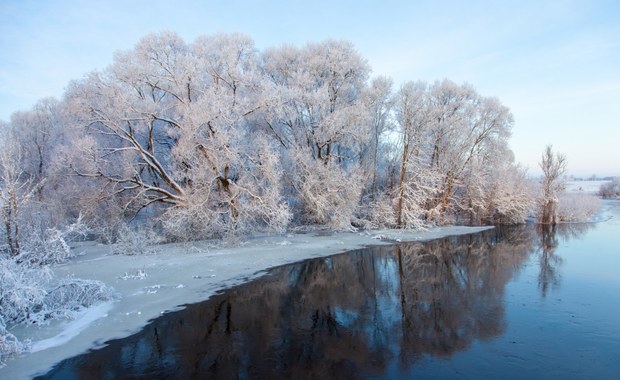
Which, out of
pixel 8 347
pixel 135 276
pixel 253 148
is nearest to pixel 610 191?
pixel 253 148

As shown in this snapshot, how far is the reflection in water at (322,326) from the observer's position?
6945 millimetres

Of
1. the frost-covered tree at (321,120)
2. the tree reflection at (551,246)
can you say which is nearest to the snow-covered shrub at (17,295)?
the tree reflection at (551,246)

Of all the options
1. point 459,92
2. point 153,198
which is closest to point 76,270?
point 153,198

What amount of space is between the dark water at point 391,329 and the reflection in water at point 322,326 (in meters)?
0.03

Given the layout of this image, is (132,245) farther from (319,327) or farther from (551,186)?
(551,186)

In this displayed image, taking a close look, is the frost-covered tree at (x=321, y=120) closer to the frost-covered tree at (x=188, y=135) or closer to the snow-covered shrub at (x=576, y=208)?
the frost-covered tree at (x=188, y=135)

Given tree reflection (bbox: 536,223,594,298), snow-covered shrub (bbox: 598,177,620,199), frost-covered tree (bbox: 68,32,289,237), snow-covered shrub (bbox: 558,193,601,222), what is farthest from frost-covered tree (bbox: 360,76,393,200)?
snow-covered shrub (bbox: 598,177,620,199)

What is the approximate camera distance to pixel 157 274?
1374 centimetres

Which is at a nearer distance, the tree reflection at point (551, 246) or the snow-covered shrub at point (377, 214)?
the tree reflection at point (551, 246)

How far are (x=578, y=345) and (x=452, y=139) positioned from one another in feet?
80.7

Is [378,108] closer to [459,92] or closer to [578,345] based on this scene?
[459,92]

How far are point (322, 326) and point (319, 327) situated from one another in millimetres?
103

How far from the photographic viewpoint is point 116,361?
23.6 ft

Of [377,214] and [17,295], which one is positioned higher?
[377,214]
